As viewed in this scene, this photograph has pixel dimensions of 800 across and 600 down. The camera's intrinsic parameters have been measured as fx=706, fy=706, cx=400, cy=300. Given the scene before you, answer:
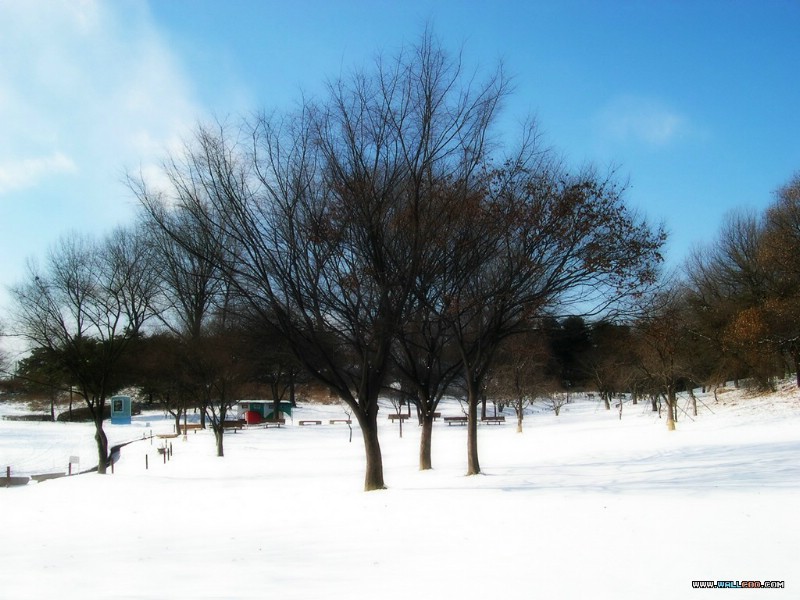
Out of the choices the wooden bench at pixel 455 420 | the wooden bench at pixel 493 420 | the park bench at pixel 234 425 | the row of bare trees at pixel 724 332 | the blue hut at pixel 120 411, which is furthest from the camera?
the blue hut at pixel 120 411

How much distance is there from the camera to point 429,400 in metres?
19.1

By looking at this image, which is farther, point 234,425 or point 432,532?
point 234,425

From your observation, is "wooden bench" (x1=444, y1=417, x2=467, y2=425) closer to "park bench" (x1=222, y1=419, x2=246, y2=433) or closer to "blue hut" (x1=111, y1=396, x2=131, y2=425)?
"park bench" (x1=222, y1=419, x2=246, y2=433)

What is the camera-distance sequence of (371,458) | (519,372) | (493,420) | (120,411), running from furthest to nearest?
(120,411) → (493,420) → (519,372) → (371,458)

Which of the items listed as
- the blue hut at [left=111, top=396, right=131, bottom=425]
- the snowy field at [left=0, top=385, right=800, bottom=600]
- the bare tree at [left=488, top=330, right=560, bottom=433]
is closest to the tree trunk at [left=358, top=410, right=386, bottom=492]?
the snowy field at [left=0, top=385, right=800, bottom=600]

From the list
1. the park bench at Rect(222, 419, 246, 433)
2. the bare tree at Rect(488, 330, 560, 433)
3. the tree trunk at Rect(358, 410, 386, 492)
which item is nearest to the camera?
the tree trunk at Rect(358, 410, 386, 492)

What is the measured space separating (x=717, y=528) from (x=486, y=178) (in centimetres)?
871

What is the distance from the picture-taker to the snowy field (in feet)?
21.0

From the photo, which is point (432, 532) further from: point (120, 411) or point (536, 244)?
point (120, 411)

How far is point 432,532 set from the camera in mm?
8938

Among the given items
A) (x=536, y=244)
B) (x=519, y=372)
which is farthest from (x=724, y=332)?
(x=536, y=244)

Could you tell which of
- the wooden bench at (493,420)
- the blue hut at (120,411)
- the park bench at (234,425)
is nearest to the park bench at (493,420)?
the wooden bench at (493,420)

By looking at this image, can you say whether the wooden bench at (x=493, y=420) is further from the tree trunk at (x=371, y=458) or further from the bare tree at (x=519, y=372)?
the tree trunk at (x=371, y=458)

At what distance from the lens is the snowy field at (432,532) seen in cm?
639
